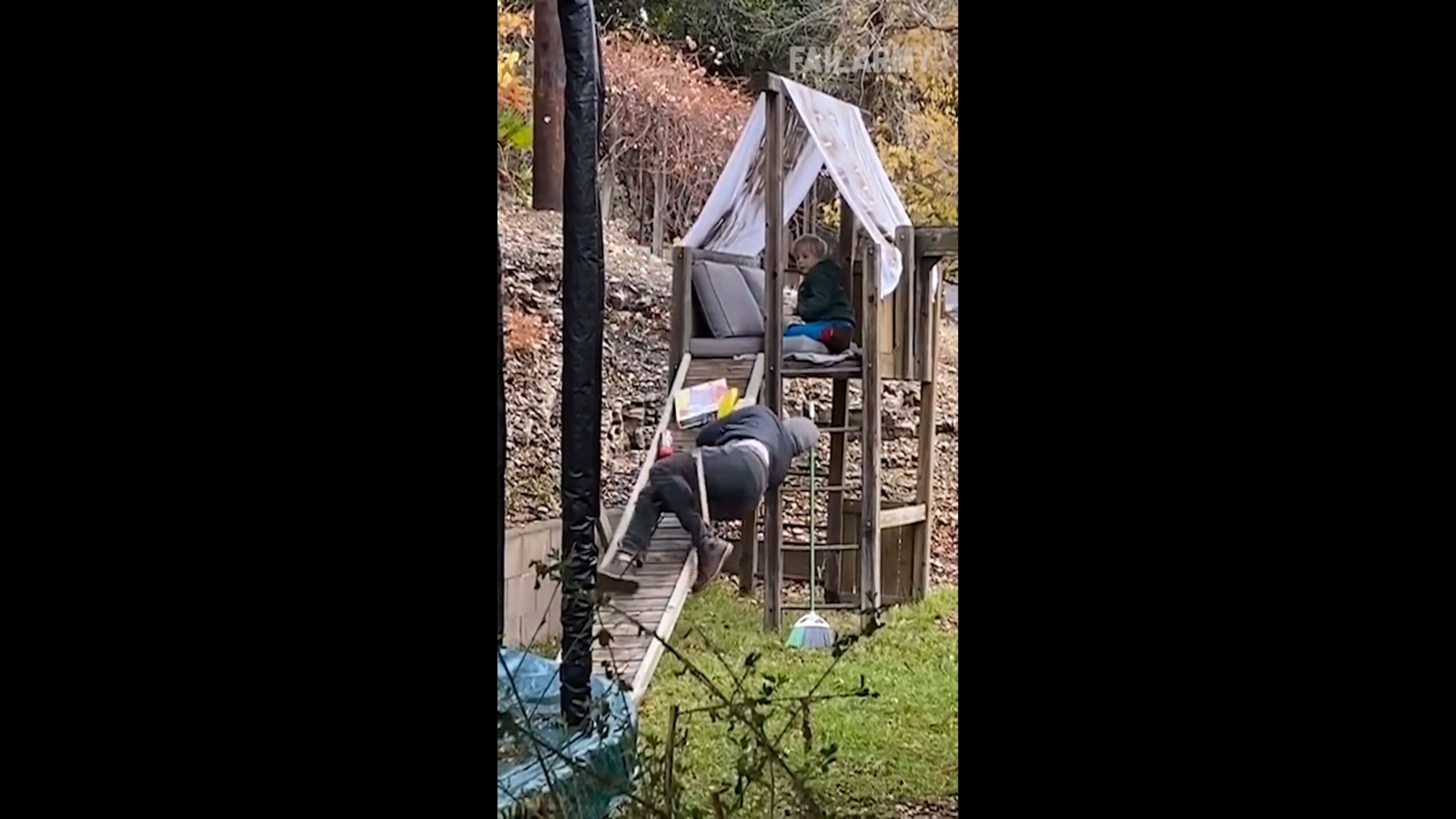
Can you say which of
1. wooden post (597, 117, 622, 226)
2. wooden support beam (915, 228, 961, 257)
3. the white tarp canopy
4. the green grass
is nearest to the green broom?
the green grass

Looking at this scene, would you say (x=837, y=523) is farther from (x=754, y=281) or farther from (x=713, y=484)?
(x=713, y=484)

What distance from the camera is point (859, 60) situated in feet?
26.9

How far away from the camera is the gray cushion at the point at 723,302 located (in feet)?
18.2

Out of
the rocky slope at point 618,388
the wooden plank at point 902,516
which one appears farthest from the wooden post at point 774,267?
the rocky slope at point 618,388

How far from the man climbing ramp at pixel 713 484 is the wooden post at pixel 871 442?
58cm

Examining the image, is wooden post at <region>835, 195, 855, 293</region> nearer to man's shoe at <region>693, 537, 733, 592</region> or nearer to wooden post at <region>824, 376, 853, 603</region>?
wooden post at <region>824, 376, 853, 603</region>

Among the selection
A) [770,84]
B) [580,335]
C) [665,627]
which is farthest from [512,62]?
[580,335]

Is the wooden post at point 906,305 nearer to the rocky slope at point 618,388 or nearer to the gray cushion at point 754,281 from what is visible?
the gray cushion at point 754,281

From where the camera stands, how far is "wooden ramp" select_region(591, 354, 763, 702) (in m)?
4.45

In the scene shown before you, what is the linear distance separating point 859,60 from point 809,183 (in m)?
2.81

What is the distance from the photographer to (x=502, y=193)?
7.49 m
